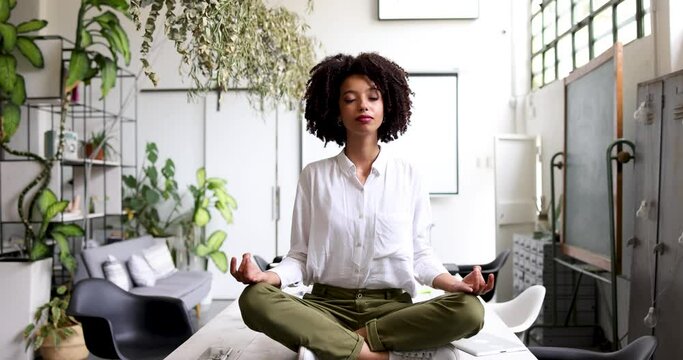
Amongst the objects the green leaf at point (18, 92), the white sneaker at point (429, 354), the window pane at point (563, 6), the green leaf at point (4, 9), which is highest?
the window pane at point (563, 6)

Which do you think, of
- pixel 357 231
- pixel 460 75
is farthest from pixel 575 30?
pixel 357 231

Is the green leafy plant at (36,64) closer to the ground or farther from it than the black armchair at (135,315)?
farther from it

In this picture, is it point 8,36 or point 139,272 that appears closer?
point 8,36

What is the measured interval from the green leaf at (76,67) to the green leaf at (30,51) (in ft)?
0.81

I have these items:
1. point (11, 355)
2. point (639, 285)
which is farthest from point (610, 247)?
point (11, 355)

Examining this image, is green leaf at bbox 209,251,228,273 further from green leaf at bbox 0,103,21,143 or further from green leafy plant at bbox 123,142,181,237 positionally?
green leaf at bbox 0,103,21,143

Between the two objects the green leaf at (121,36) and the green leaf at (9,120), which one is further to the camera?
the green leaf at (121,36)

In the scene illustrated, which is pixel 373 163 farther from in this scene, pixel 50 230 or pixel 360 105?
pixel 50 230

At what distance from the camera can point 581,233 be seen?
148 inches

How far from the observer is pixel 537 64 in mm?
6219

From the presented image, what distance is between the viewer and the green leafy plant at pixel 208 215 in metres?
5.98

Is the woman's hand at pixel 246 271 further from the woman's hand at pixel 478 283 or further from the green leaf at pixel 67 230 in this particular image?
the green leaf at pixel 67 230

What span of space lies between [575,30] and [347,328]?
14.2 ft

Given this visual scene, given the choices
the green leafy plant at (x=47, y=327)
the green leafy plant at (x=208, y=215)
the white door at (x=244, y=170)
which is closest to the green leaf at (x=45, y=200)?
the green leafy plant at (x=47, y=327)
